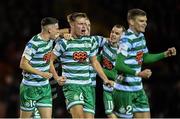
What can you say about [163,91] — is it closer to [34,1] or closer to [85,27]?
[34,1]

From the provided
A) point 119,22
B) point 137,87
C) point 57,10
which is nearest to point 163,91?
point 119,22

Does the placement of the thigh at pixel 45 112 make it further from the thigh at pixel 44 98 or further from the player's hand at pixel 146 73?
the player's hand at pixel 146 73

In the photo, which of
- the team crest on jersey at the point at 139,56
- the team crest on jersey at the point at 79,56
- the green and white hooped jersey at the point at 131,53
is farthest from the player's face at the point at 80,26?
the team crest on jersey at the point at 139,56

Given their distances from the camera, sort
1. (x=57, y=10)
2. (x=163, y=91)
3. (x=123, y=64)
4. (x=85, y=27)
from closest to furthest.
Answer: (x=123, y=64) < (x=85, y=27) < (x=163, y=91) < (x=57, y=10)

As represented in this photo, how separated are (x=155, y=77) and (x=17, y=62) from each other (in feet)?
8.92

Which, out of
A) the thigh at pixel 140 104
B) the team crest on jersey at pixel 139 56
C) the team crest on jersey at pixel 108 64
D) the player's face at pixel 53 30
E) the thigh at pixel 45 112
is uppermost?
the player's face at pixel 53 30

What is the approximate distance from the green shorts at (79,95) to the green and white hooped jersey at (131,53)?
41cm

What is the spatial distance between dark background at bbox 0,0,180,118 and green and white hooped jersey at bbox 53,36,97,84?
11.8ft

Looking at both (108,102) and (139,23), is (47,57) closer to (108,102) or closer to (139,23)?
(139,23)

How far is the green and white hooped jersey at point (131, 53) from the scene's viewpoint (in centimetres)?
840

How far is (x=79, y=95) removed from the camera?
28.8 ft

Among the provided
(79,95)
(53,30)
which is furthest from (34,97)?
(53,30)

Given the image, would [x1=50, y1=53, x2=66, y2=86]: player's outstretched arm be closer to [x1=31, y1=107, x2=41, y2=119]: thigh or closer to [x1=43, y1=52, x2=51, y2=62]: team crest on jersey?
[x1=43, y1=52, x2=51, y2=62]: team crest on jersey

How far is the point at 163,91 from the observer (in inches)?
508
